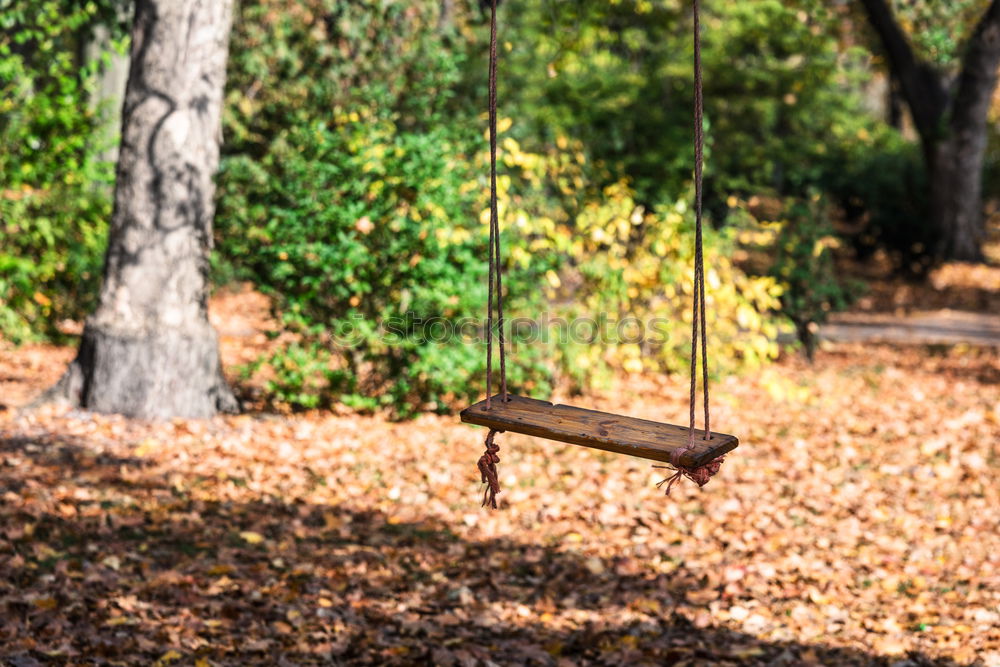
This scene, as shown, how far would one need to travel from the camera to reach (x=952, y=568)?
536cm

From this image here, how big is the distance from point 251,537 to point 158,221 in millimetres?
2492

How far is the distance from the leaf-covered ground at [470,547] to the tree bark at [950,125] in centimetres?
873

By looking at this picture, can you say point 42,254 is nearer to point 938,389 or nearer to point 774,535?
point 774,535

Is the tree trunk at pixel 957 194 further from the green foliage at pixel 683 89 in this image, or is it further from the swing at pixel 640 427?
the swing at pixel 640 427

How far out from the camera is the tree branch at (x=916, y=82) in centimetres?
1540

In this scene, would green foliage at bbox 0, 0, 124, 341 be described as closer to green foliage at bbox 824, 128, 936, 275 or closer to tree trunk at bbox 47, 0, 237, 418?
tree trunk at bbox 47, 0, 237, 418

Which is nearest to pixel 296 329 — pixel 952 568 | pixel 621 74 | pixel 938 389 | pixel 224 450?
pixel 224 450

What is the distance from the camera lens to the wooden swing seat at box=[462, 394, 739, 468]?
10.4 feet

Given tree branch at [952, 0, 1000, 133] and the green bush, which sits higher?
tree branch at [952, 0, 1000, 133]

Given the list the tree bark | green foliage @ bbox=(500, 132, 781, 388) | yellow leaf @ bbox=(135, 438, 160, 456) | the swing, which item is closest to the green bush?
green foliage @ bbox=(500, 132, 781, 388)

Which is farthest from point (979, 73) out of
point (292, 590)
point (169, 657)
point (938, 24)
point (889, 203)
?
point (169, 657)

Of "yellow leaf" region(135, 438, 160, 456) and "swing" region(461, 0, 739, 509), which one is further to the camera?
"yellow leaf" region(135, 438, 160, 456)

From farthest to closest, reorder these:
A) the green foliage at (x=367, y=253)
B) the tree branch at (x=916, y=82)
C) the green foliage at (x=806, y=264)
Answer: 1. the tree branch at (x=916, y=82)
2. the green foliage at (x=806, y=264)
3. the green foliage at (x=367, y=253)

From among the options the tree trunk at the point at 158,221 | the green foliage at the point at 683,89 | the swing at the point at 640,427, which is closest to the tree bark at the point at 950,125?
the green foliage at the point at 683,89
